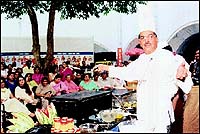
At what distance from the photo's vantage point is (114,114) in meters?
2.62

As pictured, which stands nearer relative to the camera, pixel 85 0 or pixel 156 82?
pixel 156 82

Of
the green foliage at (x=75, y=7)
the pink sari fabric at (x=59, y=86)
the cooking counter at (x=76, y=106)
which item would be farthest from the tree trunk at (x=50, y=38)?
the cooking counter at (x=76, y=106)

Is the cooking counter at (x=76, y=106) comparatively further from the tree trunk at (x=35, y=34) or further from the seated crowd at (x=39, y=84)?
the tree trunk at (x=35, y=34)

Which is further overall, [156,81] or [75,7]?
[75,7]

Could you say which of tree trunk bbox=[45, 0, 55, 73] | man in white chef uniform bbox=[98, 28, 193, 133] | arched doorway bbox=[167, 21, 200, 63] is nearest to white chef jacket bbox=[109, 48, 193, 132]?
man in white chef uniform bbox=[98, 28, 193, 133]

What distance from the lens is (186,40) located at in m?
7.14

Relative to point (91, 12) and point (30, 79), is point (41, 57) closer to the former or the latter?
point (91, 12)

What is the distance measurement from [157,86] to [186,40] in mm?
5653

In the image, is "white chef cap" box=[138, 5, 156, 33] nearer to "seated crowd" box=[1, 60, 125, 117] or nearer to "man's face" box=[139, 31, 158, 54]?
"man's face" box=[139, 31, 158, 54]

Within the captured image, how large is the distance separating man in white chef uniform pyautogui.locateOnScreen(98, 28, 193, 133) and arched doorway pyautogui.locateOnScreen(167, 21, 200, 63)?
4.71 m

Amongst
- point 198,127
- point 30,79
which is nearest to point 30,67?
point 30,79

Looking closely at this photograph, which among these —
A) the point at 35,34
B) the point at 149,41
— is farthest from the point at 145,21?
the point at 35,34

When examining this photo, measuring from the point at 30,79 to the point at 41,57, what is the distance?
1756mm

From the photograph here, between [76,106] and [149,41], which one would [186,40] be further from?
[149,41]
